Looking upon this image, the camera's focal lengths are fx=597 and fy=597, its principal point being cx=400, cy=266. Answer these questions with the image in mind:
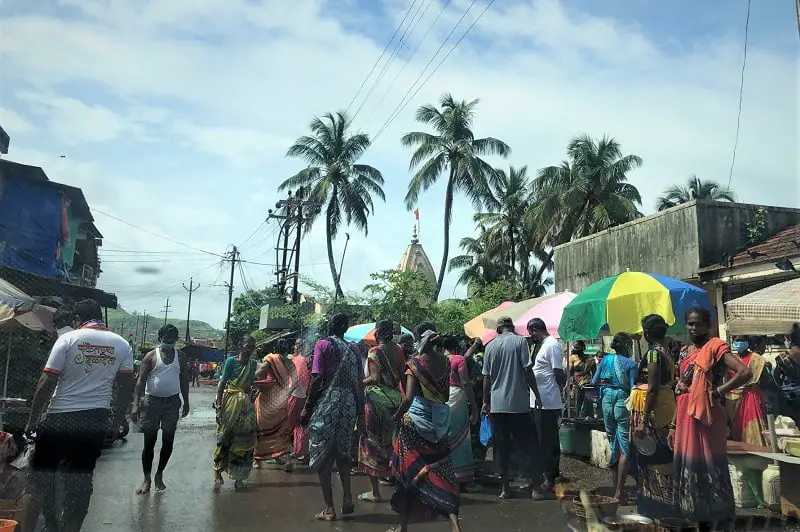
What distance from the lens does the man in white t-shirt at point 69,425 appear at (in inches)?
168

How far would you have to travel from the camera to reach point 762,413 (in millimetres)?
6562

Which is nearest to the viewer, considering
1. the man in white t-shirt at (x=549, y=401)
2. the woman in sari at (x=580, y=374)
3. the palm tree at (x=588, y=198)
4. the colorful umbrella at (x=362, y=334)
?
the man in white t-shirt at (x=549, y=401)

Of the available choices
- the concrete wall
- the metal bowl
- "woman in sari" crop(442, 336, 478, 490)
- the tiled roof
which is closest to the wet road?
"woman in sari" crop(442, 336, 478, 490)

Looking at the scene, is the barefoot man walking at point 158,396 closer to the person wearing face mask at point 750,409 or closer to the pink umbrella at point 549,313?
the pink umbrella at point 549,313

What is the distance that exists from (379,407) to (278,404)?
2.51 metres

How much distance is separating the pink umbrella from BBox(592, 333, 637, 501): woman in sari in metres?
3.21

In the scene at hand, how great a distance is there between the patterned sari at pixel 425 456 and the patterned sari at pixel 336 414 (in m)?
0.76

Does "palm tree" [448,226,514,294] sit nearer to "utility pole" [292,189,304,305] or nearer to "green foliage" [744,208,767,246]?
"utility pole" [292,189,304,305]

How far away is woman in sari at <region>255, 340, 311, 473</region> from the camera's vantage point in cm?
816

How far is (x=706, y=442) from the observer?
14.4 feet

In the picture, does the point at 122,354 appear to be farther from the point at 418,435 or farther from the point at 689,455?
the point at 689,455

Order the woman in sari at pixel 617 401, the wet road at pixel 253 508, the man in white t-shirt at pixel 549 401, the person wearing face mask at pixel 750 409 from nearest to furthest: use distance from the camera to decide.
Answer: the wet road at pixel 253 508, the woman in sari at pixel 617 401, the person wearing face mask at pixel 750 409, the man in white t-shirt at pixel 549 401

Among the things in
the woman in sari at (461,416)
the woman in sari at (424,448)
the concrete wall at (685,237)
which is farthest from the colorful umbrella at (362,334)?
the concrete wall at (685,237)

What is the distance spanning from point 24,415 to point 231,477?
344 centimetres
